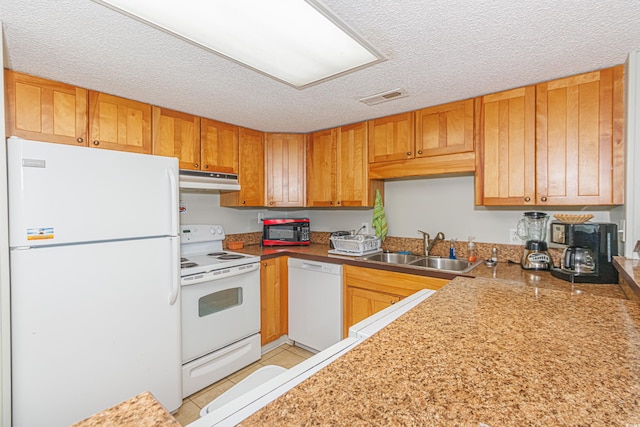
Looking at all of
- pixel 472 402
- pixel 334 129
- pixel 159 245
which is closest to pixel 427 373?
pixel 472 402

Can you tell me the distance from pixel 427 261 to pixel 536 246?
794 millimetres

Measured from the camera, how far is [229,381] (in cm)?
233

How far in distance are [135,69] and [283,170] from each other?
162cm

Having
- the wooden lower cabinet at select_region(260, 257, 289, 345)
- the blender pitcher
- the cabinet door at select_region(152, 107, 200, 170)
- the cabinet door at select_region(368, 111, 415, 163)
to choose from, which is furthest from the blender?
the cabinet door at select_region(152, 107, 200, 170)

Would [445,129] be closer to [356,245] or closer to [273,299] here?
[356,245]

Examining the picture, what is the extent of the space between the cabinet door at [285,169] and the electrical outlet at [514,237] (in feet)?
6.12

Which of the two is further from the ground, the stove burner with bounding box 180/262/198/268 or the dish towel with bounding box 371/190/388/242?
the dish towel with bounding box 371/190/388/242

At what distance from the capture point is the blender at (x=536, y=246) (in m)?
1.94

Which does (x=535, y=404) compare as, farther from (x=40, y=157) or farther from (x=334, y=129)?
(x=334, y=129)

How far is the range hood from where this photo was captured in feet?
7.69

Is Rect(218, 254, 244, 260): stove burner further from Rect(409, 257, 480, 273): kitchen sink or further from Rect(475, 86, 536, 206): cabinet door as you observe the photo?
Rect(475, 86, 536, 206): cabinet door

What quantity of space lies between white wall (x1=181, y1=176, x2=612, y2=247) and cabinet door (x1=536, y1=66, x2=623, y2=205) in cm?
39

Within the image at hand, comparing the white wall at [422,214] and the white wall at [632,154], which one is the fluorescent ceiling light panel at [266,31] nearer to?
the white wall at [632,154]

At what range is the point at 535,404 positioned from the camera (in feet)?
1.78
